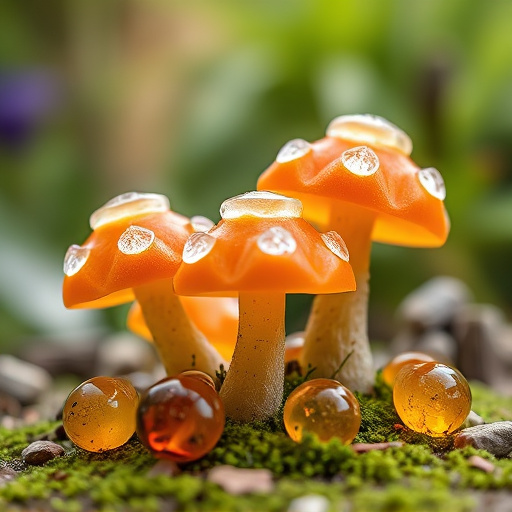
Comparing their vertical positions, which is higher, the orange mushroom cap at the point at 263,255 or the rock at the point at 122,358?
the orange mushroom cap at the point at 263,255

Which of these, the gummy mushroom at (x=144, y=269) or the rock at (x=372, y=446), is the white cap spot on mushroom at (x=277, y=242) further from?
the rock at (x=372, y=446)

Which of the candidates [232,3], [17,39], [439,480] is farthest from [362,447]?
[17,39]

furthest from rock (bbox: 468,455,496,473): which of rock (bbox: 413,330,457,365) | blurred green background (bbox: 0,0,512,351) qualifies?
blurred green background (bbox: 0,0,512,351)

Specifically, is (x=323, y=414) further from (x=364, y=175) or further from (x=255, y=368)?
(x=364, y=175)

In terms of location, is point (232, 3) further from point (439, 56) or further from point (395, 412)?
point (395, 412)

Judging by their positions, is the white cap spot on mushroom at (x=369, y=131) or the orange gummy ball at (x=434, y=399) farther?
the white cap spot on mushroom at (x=369, y=131)

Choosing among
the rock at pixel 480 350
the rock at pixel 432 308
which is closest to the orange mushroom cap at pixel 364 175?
the rock at pixel 480 350
